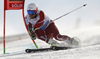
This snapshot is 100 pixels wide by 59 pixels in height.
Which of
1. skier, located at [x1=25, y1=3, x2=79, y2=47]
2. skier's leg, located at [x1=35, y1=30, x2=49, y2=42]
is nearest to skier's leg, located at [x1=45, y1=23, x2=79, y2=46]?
skier, located at [x1=25, y1=3, x2=79, y2=47]

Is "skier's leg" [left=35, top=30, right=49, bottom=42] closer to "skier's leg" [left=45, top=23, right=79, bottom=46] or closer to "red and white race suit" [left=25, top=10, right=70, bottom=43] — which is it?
"red and white race suit" [left=25, top=10, right=70, bottom=43]

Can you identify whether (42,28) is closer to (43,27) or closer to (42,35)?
(43,27)

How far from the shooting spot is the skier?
5.98m

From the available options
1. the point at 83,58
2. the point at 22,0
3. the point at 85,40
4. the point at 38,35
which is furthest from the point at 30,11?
the point at 83,58

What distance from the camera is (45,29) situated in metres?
6.27

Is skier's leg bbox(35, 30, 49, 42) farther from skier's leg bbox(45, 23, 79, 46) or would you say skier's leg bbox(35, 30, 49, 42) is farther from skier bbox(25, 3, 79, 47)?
skier's leg bbox(45, 23, 79, 46)

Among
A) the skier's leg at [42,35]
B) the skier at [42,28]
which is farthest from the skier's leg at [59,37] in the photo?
the skier's leg at [42,35]

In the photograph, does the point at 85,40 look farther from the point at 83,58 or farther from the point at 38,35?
the point at 83,58

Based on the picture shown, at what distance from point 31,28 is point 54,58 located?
248 cm

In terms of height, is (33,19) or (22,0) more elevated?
(22,0)

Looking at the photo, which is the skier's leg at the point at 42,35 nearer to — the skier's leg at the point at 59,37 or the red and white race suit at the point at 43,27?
the red and white race suit at the point at 43,27

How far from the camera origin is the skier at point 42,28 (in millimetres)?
5980

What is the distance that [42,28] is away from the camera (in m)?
6.21

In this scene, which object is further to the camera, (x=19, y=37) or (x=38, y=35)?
(x=19, y=37)
